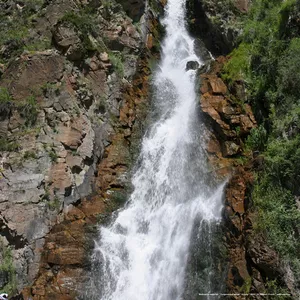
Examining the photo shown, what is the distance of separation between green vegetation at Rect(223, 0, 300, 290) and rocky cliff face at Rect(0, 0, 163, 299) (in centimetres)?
527

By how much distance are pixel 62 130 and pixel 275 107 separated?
8.41 meters

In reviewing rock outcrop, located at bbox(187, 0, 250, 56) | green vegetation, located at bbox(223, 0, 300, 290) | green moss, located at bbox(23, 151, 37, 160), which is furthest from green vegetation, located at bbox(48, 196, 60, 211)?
rock outcrop, located at bbox(187, 0, 250, 56)

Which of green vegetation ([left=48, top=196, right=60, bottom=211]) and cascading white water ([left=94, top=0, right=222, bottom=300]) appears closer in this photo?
cascading white water ([left=94, top=0, right=222, bottom=300])

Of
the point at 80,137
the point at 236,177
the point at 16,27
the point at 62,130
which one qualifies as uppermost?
the point at 16,27

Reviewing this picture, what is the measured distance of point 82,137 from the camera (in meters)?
15.6

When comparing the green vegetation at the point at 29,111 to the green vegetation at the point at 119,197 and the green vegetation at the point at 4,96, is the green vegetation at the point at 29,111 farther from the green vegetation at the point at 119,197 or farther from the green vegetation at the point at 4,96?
the green vegetation at the point at 119,197

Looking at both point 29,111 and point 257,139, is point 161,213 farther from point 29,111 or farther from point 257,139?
point 29,111

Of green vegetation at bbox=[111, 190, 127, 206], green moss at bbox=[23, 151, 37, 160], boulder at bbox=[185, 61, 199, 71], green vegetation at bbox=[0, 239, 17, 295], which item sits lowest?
green vegetation at bbox=[0, 239, 17, 295]

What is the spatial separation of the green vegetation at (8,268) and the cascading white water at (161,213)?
2695 mm

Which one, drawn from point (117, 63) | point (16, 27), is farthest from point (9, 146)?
point (16, 27)

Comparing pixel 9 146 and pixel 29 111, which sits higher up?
pixel 29 111

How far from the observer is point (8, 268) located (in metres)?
12.8

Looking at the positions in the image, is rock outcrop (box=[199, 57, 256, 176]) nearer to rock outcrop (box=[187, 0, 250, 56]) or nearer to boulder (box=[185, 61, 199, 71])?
boulder (box=[185, 61, 199, 71])

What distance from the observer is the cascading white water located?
12922 millimetres
